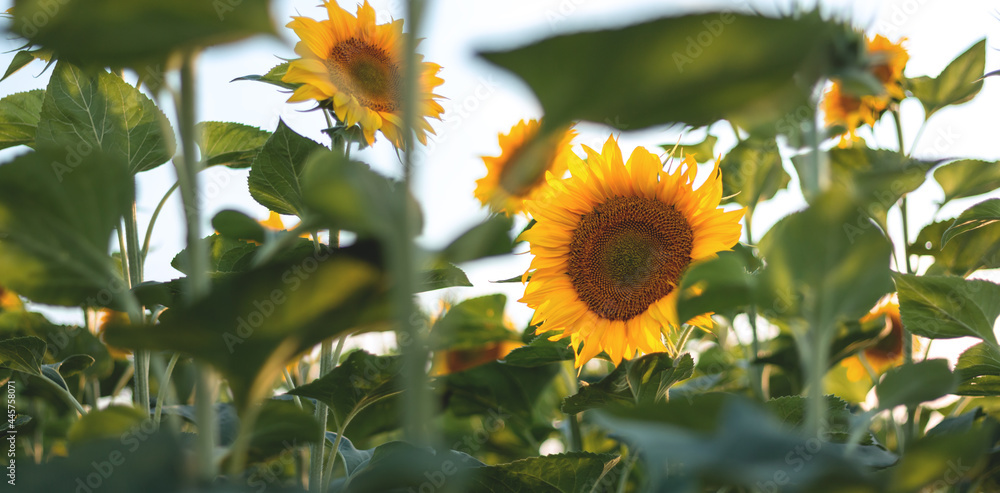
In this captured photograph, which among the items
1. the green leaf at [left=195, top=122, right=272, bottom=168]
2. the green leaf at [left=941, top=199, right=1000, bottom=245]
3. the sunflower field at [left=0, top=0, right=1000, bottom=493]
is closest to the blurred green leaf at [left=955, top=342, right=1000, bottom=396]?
the sunflower field at [left=0, top=0, right=1000, bottom=493]

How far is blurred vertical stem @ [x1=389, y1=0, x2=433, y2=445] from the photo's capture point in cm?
27

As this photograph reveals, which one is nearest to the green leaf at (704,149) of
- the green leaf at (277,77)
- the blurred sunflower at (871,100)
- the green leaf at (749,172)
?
the green leaf at (749,172)

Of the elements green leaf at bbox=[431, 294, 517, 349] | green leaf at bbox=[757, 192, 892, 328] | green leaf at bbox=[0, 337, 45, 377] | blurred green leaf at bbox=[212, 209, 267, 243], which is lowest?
green leaf at bbox=[431, 294, 517, 349]

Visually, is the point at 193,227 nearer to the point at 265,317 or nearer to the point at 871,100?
the point at 265,317

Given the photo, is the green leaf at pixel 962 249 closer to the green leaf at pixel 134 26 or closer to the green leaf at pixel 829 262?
Result: the green leaf at pixel 829 262

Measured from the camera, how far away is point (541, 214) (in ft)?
2.79

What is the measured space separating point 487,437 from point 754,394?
1.41ft

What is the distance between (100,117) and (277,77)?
178 mm

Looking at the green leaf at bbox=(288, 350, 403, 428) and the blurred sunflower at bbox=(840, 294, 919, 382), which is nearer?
the green leaf at bbox=(288, 350, 403, 428)

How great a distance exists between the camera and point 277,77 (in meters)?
0.77

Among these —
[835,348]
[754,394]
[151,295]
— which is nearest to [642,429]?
[151,295]

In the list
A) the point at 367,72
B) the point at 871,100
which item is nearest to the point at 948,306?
the point at 871,100

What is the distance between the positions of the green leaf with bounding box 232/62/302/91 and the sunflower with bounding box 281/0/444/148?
1cm

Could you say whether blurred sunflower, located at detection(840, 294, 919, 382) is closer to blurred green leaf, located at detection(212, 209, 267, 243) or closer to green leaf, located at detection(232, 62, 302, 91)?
green leaf, located at detection(232, 62, 302, 91)
